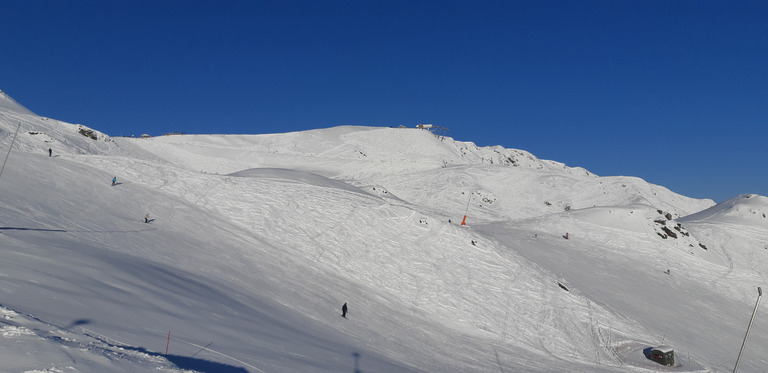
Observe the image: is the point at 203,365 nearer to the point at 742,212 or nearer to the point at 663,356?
the point at 663,356

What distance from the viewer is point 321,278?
101 ft

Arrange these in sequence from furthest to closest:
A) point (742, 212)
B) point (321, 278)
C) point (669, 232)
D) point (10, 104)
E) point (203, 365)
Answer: point (10, 104) → point (742, 212) → point (669, 232) → point (321, 278) → point (203, 365)

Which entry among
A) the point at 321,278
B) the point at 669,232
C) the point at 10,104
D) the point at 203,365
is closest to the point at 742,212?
the point at 669,232

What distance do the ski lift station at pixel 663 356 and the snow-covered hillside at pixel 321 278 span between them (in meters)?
0.51

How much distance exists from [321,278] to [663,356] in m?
22.8

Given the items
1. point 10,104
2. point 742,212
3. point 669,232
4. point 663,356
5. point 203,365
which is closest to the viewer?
point 203,365

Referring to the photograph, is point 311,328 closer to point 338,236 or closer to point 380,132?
point 338,236

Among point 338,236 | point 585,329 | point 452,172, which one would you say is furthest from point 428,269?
point 452,172

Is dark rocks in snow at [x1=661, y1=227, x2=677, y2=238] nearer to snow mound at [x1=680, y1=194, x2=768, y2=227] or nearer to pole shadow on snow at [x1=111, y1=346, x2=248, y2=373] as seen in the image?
snow mound at [x1=680, y1=194, x2=768, y2=227]

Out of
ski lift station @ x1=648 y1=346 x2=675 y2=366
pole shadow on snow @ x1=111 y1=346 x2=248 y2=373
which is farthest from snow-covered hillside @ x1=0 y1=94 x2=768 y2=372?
ski lift station @ x1=648 y1=346 x2=675 y2=366

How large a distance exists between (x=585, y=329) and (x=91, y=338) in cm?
3142

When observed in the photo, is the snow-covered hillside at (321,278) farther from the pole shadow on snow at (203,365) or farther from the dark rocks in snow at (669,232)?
the dark rocks in snow at (669,232)

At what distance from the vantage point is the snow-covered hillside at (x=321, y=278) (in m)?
13.5

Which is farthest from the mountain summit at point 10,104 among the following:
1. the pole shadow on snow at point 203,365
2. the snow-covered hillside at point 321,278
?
the pole shadow on snow at point 203,365
